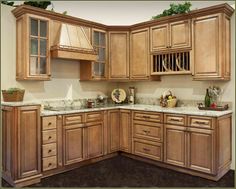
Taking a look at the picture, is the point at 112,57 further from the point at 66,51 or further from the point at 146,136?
the point at 146,136

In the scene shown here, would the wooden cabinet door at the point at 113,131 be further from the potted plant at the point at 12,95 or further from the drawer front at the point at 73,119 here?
the potted plant at the point at 12,95

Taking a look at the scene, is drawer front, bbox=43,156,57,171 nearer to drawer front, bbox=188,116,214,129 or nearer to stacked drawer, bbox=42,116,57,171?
stacked drawer, bbox=42,116,57,171

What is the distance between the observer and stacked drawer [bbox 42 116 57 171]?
3414 mm

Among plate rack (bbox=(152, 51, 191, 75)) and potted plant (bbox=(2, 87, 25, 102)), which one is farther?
plate rack (bbox=(152, 51, 191, 75))

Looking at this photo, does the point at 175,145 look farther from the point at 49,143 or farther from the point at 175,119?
the point at 49,143

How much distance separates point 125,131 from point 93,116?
700 mm

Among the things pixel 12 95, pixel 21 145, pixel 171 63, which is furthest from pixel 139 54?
pixel 21 145

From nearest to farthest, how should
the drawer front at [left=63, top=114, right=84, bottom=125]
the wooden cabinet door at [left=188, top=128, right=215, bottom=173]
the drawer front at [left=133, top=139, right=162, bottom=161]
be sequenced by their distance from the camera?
the wooden cabinet door at [left=188, top=128, right=215, bottom=173] → the drawer front at [left=63, top=114, right=84, bottom=125] → the drawer front at [left=133, top=139, right=162, bottom=161]

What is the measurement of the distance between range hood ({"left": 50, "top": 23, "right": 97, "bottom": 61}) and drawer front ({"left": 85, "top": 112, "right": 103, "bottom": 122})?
92cm

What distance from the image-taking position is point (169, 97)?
4234mm

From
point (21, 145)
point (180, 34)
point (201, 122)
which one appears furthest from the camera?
point (180, 34)

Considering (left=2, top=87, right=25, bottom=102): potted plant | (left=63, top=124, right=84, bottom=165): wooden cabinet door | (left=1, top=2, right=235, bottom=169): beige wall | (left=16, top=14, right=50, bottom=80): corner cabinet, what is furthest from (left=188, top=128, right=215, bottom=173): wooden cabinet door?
(left=2, top=87, right=25, bottom=102): potted plant

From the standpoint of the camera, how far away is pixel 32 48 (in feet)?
12.1

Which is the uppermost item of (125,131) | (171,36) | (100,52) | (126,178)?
(171,36)
